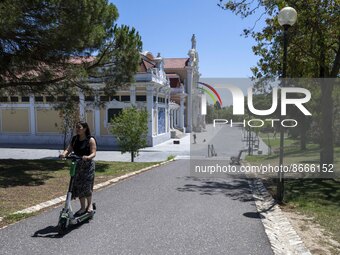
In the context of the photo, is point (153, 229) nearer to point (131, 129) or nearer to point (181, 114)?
point (131, 129)

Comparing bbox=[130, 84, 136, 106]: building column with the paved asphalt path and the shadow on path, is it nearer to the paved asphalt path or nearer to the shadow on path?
the shadow on path

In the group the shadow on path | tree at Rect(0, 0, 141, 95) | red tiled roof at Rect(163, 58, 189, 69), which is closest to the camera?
the shadow on path

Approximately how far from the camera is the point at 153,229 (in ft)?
19.9

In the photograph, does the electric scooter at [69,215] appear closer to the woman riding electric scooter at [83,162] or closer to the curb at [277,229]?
the woman riding electric scooter at [83,162]

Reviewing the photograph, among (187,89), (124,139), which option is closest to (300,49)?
(124,139)

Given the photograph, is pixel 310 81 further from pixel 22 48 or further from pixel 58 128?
pixel 58 128

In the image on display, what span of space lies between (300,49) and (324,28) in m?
1.08

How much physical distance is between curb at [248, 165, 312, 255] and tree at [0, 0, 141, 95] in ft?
24.8

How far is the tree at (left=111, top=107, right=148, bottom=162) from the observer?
20250mm

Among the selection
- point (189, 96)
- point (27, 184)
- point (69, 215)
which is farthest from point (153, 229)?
point (189, 96)

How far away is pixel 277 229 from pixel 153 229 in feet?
7.01

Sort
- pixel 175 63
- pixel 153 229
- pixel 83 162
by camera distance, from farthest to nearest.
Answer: pixel 175 63 → pixel 83 162 → pixel 153 229

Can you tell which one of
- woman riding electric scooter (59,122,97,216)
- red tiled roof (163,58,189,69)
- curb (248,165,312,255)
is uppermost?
red tiled roof (163,58,189,69)

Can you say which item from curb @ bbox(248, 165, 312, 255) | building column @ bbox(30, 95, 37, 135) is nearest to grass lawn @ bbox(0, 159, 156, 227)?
curb @ bbox(248, 165, 312, 255)
